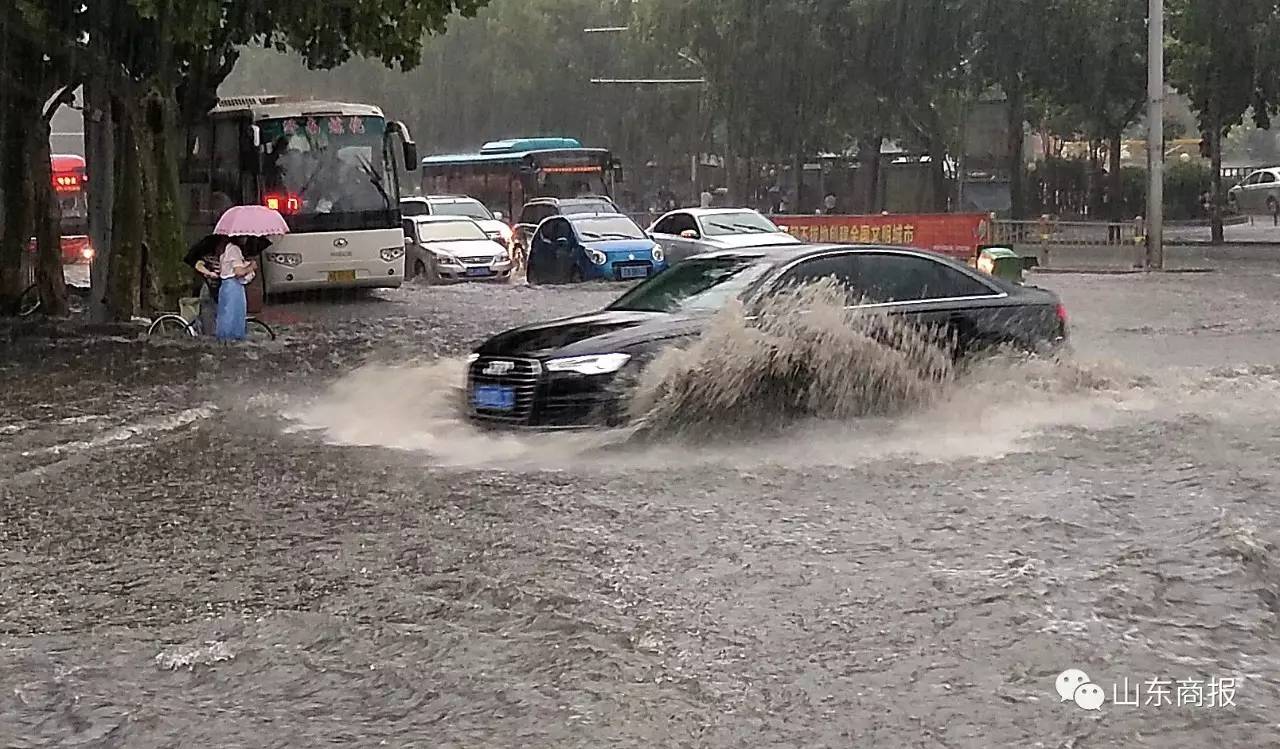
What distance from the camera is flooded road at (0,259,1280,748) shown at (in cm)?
531

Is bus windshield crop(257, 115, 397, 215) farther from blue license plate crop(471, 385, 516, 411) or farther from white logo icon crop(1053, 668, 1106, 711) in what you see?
white logo icon crop(1053, 668, 1106, 711)

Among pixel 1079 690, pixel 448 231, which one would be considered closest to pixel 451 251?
pixel 448 231

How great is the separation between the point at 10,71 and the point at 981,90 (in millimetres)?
30835

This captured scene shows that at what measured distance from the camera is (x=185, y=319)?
57.6 ft

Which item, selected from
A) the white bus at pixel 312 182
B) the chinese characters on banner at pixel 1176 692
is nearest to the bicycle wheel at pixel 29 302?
the white bus at pixel 312 182

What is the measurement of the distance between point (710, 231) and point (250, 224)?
39.3 feet

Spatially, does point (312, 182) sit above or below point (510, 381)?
above

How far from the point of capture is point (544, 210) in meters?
35.5

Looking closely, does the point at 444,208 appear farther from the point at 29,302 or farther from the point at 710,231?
the point at 29,302

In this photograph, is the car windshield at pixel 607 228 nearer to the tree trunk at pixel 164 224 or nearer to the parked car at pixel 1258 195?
the tree trunk at pixel 164 224

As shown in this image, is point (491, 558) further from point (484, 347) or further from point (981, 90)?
point (981, 90)

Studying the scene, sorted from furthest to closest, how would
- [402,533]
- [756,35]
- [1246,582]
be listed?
[756,35], [402,533], [1246,582]

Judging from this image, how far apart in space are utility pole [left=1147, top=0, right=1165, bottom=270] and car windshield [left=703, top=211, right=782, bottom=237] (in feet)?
22.9

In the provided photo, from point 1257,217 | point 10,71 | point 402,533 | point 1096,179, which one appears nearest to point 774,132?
point 1096,179
